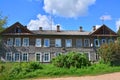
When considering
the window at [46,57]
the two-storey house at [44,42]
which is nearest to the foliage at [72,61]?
the two-storey house at [44,42]

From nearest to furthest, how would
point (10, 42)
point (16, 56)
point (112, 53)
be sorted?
point (112, 53)
point (16, 56)
point (10, 42)

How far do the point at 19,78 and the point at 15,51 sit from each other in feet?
98.8

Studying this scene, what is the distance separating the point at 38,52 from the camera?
6556 cm

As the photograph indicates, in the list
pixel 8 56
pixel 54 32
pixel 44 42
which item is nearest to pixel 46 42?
pixel 44 42

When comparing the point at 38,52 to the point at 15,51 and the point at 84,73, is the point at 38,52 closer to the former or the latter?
the point at 15,51

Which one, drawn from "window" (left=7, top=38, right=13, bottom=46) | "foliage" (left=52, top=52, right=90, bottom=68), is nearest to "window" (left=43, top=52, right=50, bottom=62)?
"window" (left=7, top=38, right=13, bottom=46)

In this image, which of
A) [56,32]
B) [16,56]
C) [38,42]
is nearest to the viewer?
[16,56]

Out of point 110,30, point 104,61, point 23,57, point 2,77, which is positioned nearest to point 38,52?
point 23,57

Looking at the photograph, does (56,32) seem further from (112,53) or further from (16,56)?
(112,53)

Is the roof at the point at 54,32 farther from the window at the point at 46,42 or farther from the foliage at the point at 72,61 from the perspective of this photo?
the foliage at the point at 72,61

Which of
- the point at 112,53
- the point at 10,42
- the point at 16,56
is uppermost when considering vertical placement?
the point at 10,42

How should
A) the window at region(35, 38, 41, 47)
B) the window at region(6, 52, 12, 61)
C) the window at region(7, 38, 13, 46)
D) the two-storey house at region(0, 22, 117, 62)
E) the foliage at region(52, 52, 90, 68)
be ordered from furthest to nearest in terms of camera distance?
the window at region(35, 38, 41, 47), the window at region(7, 38, 13, 46), the two-storey house at region(0, 22, 117, 62), the window at region(6, 52, 12, 61), the foliage at region(52, 52, 90, 68)

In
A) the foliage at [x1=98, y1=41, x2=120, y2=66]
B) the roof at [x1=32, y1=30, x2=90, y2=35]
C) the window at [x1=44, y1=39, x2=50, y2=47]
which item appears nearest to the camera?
the foliage at [x1=98, y1=41, x2=120, y2=66]

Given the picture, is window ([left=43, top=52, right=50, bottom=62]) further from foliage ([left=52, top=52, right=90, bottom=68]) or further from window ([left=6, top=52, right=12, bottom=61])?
foliage ([left=52, top=52, right=90, bottom=68])
